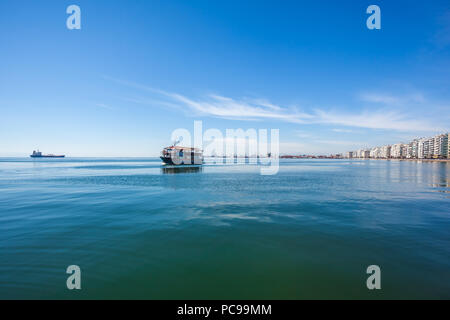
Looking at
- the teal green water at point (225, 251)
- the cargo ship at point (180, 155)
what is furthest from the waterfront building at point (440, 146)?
the teal green water at point (225, 251)

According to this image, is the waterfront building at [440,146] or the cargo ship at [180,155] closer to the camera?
the cargo ship at [180,155]

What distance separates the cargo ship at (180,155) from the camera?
285 ft

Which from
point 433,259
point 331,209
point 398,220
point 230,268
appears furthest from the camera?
point 331,209

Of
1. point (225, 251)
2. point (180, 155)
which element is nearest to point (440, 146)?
point (180, 155)

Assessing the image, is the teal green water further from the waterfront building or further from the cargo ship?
the waterfront building

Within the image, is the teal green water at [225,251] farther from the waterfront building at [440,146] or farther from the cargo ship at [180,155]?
the waterfront building at [440,146]

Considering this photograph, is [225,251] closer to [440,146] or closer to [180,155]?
[180,155]

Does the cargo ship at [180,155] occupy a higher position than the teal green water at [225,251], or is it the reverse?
the cargo ship at [180,155]
